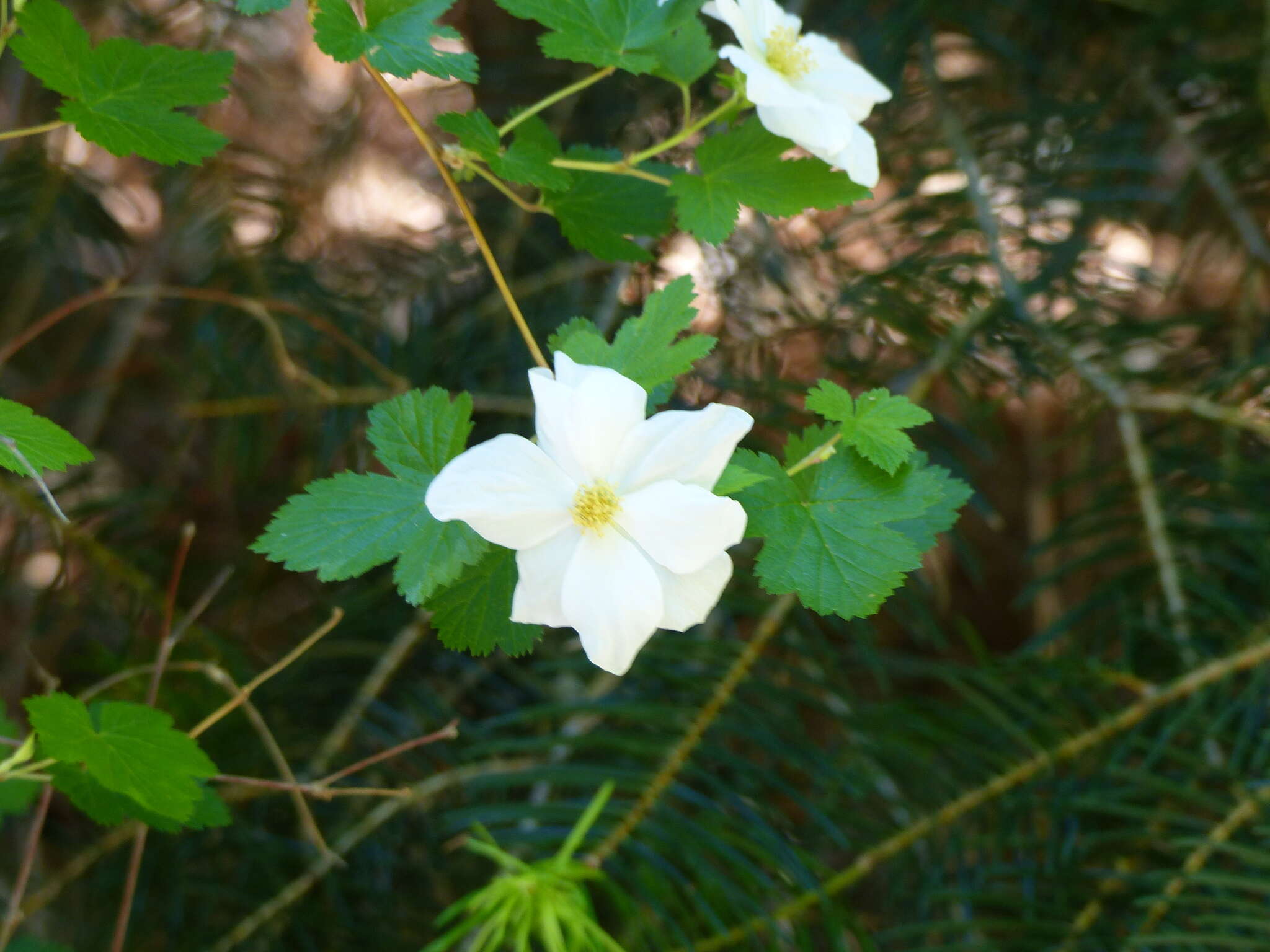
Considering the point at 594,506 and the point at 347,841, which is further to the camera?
the point at 347,841

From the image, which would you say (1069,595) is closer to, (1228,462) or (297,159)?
(1228,462)

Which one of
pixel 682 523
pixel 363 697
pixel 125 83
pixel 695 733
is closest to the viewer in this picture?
pixel 682 523

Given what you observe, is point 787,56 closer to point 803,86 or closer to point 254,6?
point 803,86

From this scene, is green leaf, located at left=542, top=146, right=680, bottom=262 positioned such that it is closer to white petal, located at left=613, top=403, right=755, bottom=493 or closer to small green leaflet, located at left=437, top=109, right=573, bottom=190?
small green leaflet, located at left=437, top=109, right=573, bottom=190

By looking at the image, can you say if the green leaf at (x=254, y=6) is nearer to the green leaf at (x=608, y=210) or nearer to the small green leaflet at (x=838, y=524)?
the green leaf at (x=608, y=210)

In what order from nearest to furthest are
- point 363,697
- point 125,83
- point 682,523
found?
point 682,523, point 125,83, point 363,697

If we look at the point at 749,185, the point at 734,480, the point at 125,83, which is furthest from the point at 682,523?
the point at 125,83

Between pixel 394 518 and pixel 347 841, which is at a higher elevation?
pixel 394 518
